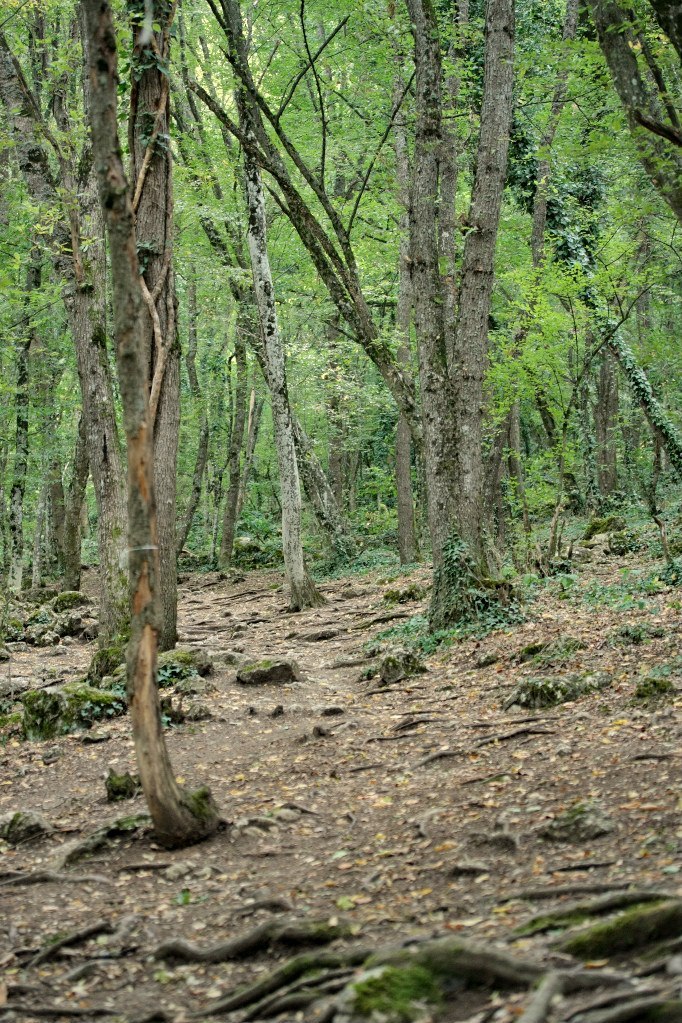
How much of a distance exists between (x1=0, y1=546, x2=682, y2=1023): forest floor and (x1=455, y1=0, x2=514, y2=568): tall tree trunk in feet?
6.08

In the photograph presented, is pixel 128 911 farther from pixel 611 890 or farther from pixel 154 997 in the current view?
pixel 611 890

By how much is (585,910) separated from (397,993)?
893 millimetres

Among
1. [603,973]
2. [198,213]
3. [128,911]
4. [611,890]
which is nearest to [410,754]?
[128,911]

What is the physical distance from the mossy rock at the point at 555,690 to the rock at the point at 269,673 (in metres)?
3.22

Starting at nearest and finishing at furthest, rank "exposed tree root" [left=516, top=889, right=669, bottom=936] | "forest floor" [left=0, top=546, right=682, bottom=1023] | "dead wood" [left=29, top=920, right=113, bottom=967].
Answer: "exposed tree root" [left=516, top=889, right=669, bottom=936] < "forest floor" [left=0, top=546, right=682, bottom=1023] < "dead wood" [left=29, top=920, right=113, bottom=967]

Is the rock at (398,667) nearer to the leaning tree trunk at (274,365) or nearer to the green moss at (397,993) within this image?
the leaning tree trunk at (274,365)

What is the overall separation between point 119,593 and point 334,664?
115 inches

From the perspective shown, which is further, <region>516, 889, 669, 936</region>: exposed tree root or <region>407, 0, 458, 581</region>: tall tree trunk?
<region>407, 0, 458, 581</region>: tall tree trunk

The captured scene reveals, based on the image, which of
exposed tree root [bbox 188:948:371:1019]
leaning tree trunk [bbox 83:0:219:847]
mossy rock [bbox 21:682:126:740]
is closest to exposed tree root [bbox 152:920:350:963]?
exposed tree root [bbox 188:948:371:1019]

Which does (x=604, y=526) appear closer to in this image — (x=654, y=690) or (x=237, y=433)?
(x=237, y=433)

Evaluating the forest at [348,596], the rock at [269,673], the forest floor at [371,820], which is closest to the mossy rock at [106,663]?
the forest at [348,596]

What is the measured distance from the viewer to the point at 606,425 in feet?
82.4

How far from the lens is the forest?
4.12 m

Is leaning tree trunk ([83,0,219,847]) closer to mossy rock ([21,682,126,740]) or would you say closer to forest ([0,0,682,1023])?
forest ([0,0,682,1023])
